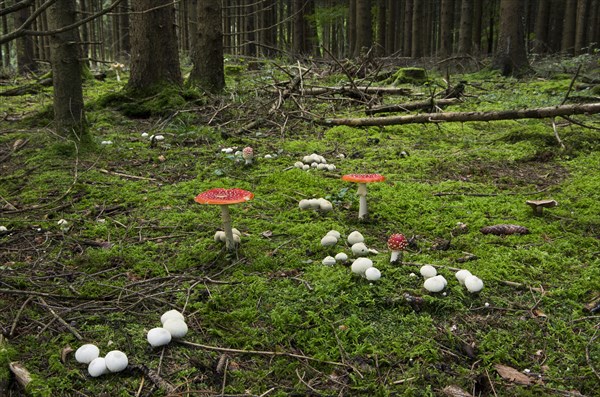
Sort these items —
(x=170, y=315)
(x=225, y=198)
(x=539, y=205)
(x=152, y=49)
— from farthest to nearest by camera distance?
1. (x=152, y=49)
2. (x=539, y=205)
3. (x=225, y=198)
4. (x=170, y=315)

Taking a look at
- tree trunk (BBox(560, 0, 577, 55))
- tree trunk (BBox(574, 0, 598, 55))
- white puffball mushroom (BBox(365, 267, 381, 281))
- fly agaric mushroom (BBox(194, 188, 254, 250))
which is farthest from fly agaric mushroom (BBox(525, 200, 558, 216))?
tree trunk (BBox(560, 0, 577, 55))

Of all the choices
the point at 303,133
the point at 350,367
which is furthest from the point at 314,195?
the point at 303,133

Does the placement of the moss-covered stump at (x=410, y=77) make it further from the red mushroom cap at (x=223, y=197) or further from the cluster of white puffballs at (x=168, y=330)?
the cluster of white puffballs at (x=168, y=330)

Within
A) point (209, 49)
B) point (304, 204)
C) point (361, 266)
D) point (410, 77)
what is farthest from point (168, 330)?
point (410, 77)

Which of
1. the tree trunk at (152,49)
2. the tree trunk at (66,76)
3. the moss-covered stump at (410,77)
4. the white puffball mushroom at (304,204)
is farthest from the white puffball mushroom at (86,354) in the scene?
the moss-covered stump at (410,77)

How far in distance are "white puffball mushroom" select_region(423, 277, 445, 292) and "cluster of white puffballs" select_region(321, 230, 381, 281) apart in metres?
0.33

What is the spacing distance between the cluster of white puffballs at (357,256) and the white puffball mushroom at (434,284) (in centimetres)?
33

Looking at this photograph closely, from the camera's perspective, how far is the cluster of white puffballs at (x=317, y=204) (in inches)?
168

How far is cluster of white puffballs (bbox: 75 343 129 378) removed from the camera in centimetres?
227

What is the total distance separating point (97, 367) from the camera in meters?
2.26

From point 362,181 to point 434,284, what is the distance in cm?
113

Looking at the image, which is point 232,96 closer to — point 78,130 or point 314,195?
point 78,130

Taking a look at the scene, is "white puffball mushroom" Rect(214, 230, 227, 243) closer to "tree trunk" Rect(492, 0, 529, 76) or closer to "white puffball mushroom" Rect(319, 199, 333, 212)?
"white puffball mushroom" Rect(319, 199, 333, 212)

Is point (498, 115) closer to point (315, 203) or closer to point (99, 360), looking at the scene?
point (315, 203)
